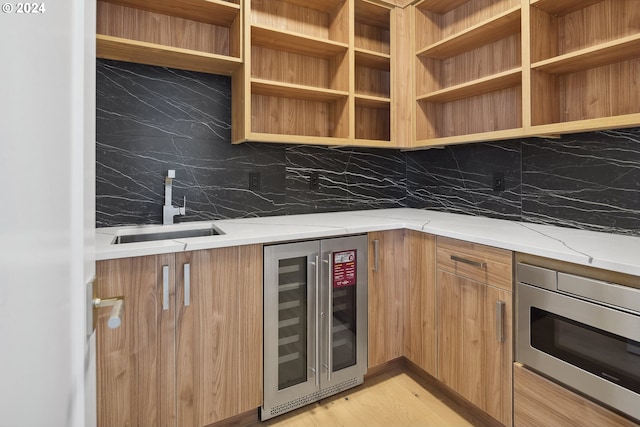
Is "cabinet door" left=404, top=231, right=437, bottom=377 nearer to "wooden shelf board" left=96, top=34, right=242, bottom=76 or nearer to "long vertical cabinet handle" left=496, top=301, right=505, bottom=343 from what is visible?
"long vertical cabinet handle" left=496, top=301, right=505, bottom=343

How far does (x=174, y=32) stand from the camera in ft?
6.37

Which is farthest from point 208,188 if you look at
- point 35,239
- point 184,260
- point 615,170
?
point 615,170

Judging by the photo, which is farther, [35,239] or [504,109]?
[504,109]

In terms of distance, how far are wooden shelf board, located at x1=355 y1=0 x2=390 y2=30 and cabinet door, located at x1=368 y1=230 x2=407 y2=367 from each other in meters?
1.51

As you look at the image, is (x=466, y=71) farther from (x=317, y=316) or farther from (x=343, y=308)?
(x=317, y=316)

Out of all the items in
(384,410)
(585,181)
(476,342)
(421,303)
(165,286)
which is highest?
(585,181)

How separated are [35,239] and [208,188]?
1784mm

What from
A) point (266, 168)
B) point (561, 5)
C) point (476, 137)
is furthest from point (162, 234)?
point (561, 5)

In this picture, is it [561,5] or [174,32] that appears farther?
[174,32]

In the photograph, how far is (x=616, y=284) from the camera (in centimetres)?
114

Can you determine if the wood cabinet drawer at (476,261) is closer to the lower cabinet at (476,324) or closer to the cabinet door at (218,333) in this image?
the lower cabinet at (476,324)

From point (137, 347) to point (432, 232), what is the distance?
1.46 m

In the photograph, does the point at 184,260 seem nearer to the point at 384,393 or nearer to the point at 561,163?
the point at 384,393

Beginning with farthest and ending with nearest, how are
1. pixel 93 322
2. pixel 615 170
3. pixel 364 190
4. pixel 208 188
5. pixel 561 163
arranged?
pixel 364 190
pixel 208 188
pixel 561 163
pixel 615 170
pixel 93 322
